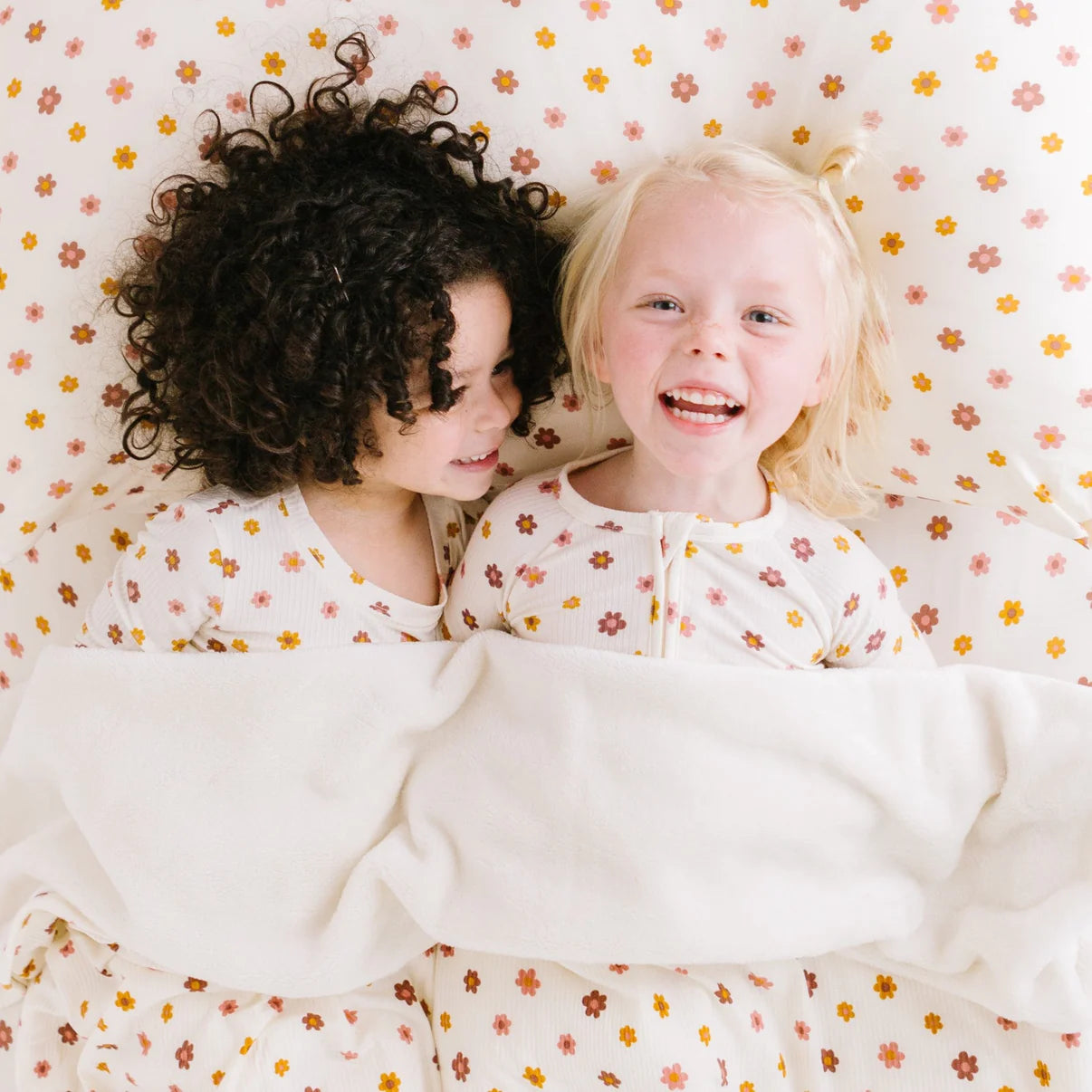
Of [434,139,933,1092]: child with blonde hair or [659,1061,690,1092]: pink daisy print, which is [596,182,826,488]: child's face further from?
[659,1061,690,1092]: pink daisy print

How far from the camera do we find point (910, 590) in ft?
3.85

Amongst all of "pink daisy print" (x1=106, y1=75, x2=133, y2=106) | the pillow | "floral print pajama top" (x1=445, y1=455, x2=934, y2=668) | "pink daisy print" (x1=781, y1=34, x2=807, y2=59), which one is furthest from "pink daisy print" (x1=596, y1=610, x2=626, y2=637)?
"pink daisy print" (x1=106, y1=75, x2=133, y2=106)

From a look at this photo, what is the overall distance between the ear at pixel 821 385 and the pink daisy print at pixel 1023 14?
13.0 inches

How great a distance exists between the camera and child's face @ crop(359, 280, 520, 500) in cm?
96

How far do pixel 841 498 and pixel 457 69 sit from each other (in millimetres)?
564

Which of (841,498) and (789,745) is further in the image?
(841,498)

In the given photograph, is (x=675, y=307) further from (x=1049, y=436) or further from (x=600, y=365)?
(x=1049, y=436)

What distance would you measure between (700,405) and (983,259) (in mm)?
286

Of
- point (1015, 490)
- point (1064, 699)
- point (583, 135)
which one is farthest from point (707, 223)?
point (1064, 699)

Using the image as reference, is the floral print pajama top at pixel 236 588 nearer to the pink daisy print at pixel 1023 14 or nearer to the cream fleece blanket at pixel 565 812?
the cream fleece blanket at pixel 565 812

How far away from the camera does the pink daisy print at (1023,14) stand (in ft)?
3.09

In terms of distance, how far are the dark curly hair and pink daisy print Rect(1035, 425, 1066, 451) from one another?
484 millimetres

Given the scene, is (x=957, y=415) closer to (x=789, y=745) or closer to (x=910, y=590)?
(x=910, y=590)

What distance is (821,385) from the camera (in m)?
1.01
